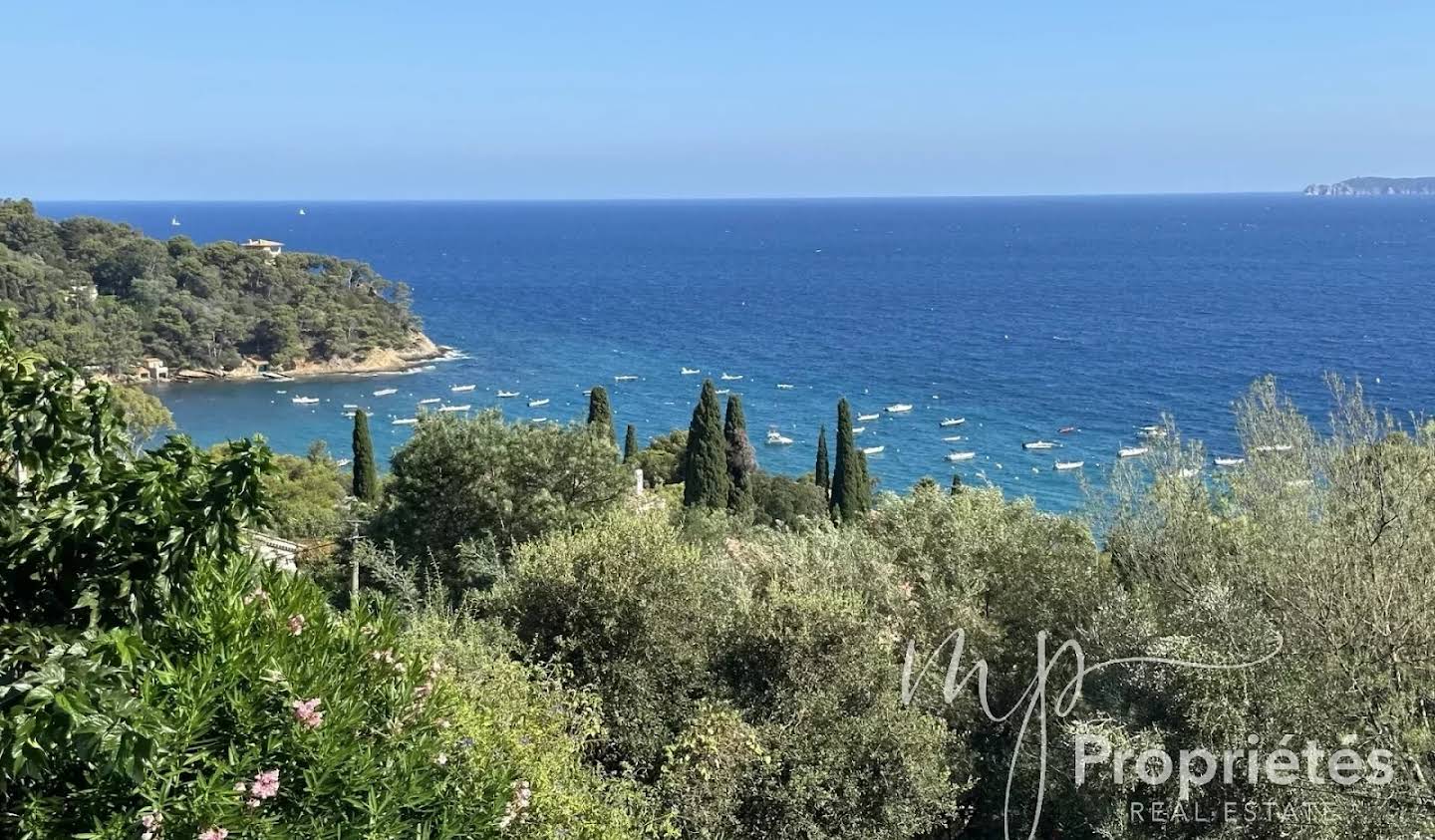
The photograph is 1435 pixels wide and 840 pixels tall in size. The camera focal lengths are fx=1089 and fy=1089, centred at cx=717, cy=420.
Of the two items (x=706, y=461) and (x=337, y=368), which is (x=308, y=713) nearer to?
(x=706, y=461)

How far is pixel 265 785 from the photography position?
5.43m

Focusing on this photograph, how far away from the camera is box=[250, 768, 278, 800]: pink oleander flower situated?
541 centimetres

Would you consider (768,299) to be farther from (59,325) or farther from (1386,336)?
(59,325)

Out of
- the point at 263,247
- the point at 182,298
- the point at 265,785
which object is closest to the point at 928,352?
the point at 182,298

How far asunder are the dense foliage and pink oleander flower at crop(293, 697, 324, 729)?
69.2 meters

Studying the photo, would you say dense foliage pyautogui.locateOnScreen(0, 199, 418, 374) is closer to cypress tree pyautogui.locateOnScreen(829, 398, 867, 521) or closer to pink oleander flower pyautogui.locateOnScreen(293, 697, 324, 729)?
cypress tree pyautogui.locateOnScreen(829, 398, 867, 521)

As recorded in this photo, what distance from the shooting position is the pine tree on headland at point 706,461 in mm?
33250

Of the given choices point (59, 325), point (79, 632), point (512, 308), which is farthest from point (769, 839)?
point (512, 308)

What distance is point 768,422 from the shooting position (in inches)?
2520

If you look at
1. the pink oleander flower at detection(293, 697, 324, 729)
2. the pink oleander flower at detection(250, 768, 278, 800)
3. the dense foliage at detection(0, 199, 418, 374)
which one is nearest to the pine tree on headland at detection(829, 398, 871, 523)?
the pink oleander flower at detection(293, 697, 324, 729)

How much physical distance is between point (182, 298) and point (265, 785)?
85560 millimetres

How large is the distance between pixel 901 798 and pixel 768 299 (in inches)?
4601

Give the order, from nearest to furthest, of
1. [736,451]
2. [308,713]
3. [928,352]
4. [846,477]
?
[308,713], [846,477], [736,451], [928,352]

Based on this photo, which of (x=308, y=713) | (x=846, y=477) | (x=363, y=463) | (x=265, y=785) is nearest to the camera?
(x=265, y=785)
